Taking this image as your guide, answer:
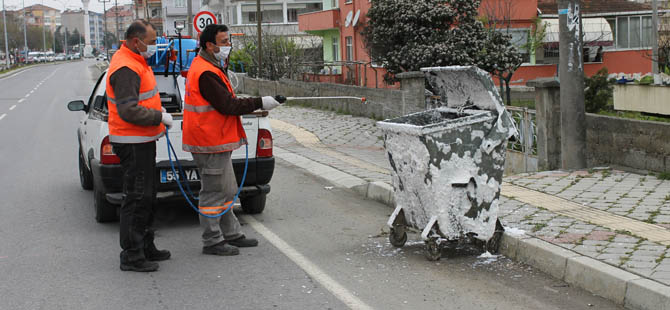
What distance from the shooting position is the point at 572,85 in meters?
9.87

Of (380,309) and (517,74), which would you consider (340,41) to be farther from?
(380,309)

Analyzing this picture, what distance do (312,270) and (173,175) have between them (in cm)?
208

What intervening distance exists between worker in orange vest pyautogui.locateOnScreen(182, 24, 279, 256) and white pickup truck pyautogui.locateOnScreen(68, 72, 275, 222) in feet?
3.22

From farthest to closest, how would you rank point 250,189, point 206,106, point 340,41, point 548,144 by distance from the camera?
point 340,41 < point 548,144 < point 250,189 < point 206,106

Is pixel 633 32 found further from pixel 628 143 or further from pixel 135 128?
pixel 135 128

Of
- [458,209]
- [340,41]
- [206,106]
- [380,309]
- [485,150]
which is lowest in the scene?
[380,309]

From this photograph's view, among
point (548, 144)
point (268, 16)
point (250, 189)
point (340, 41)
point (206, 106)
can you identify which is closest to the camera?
point (206, 106)

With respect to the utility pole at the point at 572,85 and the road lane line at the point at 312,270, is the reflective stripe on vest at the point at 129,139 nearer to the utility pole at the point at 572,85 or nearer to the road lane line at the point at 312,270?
the road lane line at the point at 312,270

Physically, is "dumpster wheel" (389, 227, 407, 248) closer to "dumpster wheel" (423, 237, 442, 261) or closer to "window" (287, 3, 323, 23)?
"dumpster wheel" (423, 237, 442, 261)

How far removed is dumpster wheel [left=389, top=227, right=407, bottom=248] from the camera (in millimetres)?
6895

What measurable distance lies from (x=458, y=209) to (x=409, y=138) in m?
0.70

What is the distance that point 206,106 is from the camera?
21.6 feet

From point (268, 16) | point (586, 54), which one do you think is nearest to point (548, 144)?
point (586, 54)

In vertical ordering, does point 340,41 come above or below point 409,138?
above
